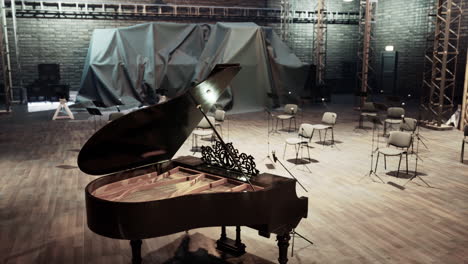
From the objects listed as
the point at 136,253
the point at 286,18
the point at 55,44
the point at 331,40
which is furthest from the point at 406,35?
the point at 136,253

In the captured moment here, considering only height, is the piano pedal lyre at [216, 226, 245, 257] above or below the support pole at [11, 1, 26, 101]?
below

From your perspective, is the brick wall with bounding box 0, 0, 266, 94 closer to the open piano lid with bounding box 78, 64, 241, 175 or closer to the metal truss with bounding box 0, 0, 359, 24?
the metal truss with bounding box 0, 0, 359, 24

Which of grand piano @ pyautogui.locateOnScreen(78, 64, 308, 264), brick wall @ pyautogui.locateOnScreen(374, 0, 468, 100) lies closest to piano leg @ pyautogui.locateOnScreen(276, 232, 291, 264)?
grand piano @ pyautogui.locateOnScreen(78, 64, 308, 264)

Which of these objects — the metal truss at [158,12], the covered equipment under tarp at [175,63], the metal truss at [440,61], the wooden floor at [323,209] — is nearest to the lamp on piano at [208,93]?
the wooden floor at [323,209]

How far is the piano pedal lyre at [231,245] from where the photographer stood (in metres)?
4.09

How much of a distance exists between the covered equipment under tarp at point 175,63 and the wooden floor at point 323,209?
446cm

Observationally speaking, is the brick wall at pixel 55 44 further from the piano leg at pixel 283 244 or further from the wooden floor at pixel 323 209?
the piano leg at pixel 283 244

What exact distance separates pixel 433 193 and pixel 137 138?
414 cm

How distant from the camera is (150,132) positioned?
378 centimetres

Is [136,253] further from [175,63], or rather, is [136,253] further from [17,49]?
[17,49]

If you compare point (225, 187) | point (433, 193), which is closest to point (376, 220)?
point (433, 193)

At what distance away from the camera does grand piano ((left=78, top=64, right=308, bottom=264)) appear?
10.3 feet

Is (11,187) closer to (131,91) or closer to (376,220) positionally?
(376,220)

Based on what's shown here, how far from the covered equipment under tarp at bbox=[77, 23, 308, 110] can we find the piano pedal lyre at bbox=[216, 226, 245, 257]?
8935mm
